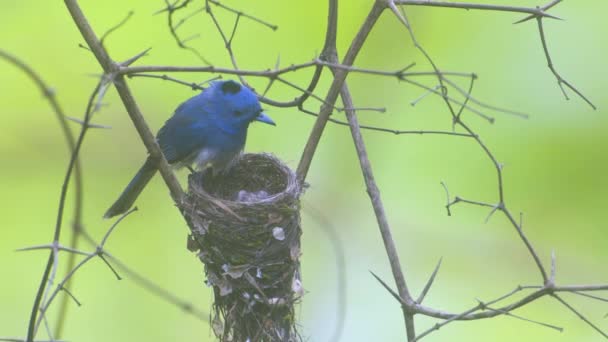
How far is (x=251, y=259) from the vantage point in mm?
2418

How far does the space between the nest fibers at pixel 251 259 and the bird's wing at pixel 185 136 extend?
1.51ft

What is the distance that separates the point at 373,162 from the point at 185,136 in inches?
59.4

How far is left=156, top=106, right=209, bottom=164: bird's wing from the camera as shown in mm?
3074

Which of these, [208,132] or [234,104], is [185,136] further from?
[234,104]

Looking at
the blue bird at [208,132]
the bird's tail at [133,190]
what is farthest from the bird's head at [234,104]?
the bird's tail at [133,190]

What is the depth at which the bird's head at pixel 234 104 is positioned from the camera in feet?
9.44

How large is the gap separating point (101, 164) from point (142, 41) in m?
0.73

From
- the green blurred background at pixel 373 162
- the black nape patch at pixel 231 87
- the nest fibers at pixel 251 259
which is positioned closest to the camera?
the nest fibers at pixel 251 259

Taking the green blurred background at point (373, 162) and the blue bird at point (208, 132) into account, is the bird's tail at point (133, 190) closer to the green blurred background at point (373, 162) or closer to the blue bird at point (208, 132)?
the blue bird at point (208, 132)

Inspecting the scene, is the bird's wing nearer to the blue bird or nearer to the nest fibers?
the blue bird

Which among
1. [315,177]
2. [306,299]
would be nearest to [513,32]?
[315,177]

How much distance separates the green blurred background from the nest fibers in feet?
4.79

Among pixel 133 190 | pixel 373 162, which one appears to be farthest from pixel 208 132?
pixel 373 162

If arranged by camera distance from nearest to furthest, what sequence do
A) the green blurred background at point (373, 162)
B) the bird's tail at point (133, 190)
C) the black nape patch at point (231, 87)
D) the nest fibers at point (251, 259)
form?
the nest fibers at point (251, 259) → the black nape patch at point (231, 87) → the bird's tail at point (133, 190) → the green blurred background at point (373, 162)
